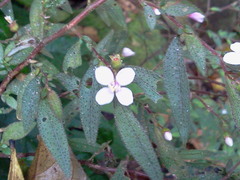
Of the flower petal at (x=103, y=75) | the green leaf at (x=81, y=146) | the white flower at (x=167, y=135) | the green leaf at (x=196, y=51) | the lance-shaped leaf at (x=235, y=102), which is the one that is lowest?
the white flower at (x=167, y=135)

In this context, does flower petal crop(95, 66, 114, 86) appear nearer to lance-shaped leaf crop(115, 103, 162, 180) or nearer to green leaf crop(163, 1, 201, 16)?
Answer: lance-shaped leaf crop(115, 103, 162, 180)

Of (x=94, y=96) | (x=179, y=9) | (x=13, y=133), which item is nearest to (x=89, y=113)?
(x=94, y=96)

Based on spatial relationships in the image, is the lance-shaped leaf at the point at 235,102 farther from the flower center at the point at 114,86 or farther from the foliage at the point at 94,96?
the flower center at the point at 114,86

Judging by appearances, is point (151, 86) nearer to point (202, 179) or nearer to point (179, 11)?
point (179, 11)

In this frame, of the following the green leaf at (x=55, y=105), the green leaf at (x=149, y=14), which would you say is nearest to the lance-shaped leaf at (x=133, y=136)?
the green leaf at (x=55, y=105)

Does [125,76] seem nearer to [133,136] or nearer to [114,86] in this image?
[114,86]
